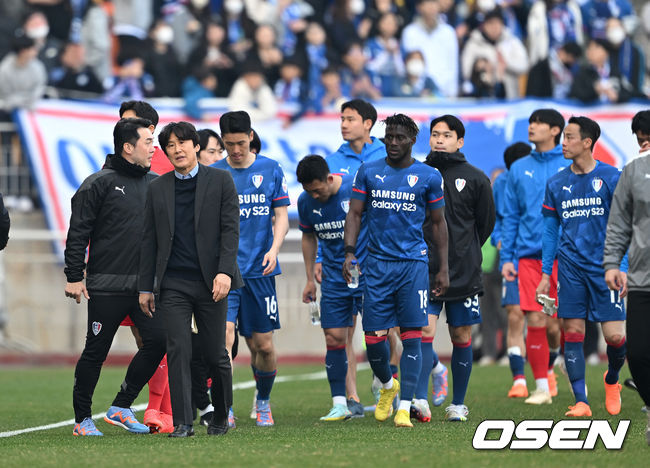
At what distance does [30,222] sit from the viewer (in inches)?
780

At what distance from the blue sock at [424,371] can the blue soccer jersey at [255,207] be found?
1426 mm

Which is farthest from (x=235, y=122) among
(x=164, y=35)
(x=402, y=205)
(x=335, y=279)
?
A: (x=164, y=35)

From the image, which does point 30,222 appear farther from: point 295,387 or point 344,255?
point 344,255

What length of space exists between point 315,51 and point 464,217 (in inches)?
422

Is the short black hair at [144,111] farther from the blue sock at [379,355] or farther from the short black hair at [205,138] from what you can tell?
the blue sock at [379,355]

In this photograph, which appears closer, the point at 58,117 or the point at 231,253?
the point at 231,253

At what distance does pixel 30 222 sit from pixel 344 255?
10.1 m

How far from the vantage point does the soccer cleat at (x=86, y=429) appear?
31.8ft

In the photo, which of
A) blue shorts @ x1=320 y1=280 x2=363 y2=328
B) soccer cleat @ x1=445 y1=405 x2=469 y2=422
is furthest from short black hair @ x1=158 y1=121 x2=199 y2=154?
soccer cleat @ x1=445 y1=405 x2=469 y2=422

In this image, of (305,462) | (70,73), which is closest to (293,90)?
(70,73)

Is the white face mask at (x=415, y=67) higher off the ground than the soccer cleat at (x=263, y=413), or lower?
higher

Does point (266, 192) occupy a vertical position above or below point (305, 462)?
above

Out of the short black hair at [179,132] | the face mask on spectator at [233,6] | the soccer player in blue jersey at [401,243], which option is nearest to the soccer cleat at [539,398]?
the soccer player in blue jersey at [401,243]

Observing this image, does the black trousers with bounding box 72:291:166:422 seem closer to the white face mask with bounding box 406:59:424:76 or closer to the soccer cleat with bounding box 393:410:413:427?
the soccer cleat with bounding box 393:410:413:427
